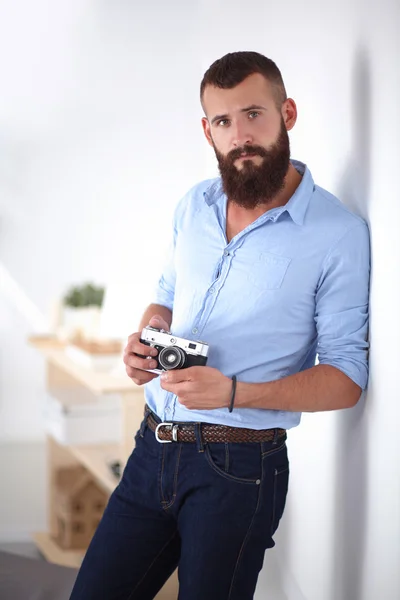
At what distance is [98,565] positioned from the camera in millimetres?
1645

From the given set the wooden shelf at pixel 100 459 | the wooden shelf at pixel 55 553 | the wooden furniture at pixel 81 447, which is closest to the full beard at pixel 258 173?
the wooden furniture at pixel 81 447

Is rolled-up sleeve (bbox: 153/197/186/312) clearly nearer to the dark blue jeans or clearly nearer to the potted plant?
the dark blue jeans

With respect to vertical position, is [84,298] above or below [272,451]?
above

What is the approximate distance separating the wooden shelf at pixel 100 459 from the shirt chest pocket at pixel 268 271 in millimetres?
1461

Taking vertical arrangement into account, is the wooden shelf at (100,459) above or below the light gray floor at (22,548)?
above

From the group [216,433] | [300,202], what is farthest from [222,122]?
[216,433]

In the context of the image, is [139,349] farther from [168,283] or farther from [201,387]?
[168,283]

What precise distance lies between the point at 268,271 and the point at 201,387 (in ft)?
0.84

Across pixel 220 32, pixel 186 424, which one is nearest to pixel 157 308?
pixel 186 424

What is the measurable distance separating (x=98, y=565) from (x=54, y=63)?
142 inches

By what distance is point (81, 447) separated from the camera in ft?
10.8

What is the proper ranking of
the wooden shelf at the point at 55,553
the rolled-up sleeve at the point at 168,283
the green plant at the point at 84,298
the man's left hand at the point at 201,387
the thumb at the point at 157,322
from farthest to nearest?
the green plant at the point at 84,298, the wooden shelf at the point at 55,553, the rolled-up sleeve at the point at 168,283, the thumb at the point at 157,322, the man's left hand at the point at 201,387

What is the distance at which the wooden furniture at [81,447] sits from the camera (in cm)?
266

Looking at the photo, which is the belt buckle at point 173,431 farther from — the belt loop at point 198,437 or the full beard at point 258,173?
the full beard at point 258,173
